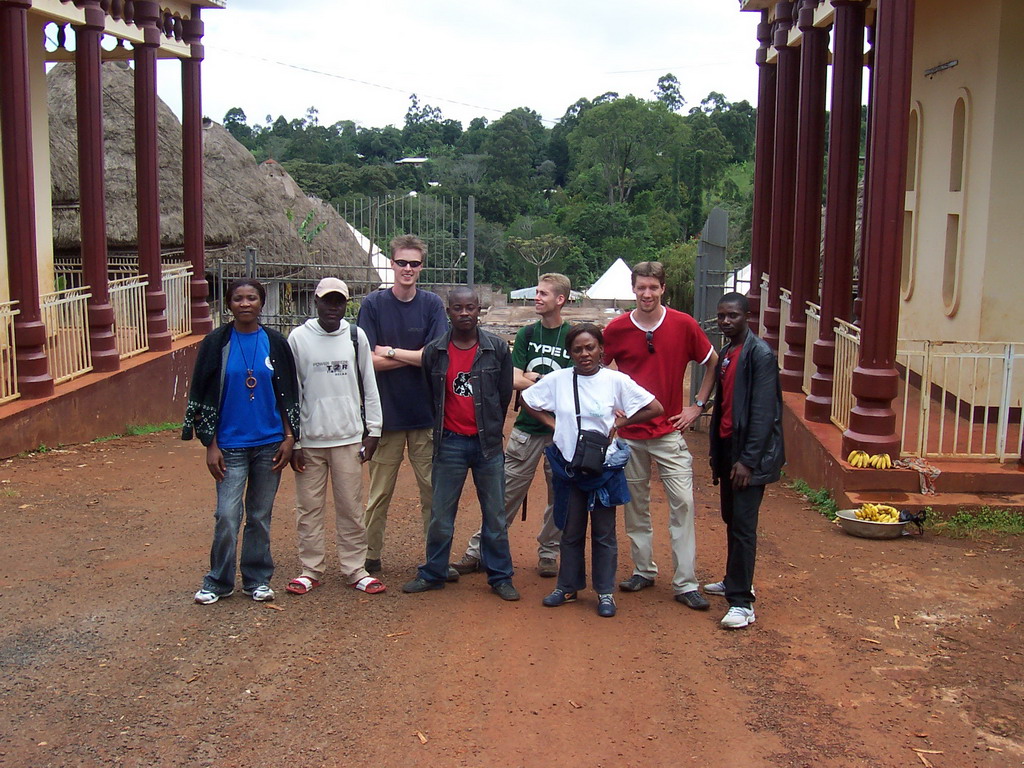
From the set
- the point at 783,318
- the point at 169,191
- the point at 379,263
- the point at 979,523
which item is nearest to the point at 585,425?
the point at 979,523

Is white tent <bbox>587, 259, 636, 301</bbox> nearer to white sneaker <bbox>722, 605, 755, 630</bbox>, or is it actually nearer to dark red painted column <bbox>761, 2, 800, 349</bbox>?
dark red painted column <bbox>761, 2, 800, 349</bbox>

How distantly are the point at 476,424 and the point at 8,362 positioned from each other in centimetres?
639

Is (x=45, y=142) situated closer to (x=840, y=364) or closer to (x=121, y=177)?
(x=121, y=177)

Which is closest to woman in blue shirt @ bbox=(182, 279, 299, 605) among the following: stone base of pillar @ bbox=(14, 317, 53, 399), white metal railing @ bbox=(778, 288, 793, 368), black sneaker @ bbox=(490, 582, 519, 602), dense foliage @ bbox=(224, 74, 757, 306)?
black sneaker @ bbox=(490, 582, 519, 602)

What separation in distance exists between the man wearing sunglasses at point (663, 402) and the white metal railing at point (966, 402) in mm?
2499

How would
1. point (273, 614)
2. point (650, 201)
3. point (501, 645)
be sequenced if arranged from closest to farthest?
point (501, 645), point (273, 614), point (650, 201)

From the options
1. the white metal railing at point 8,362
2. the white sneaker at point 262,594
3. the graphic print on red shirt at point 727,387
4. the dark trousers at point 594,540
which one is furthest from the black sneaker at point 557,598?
the white metal railing at point 8,362

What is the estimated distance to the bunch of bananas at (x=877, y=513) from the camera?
25.3 ft

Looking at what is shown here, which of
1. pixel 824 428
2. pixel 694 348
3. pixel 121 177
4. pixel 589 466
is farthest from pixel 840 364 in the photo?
pixel 121 177

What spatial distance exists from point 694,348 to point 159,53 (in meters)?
11.5

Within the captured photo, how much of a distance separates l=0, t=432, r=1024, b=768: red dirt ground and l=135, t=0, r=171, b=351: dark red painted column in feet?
23.8

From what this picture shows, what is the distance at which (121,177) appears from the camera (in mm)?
19234

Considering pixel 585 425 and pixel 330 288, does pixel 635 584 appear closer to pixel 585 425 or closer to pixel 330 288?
pixel 585 425

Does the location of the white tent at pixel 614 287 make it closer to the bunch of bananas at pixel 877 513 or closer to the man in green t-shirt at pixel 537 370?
the bunch of bananas at pixel 877 513
